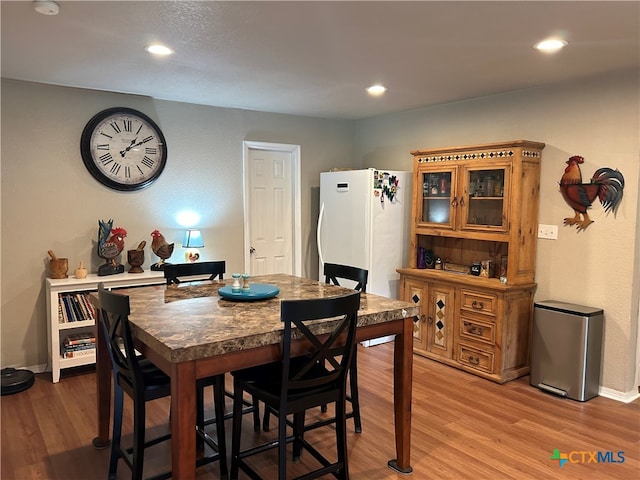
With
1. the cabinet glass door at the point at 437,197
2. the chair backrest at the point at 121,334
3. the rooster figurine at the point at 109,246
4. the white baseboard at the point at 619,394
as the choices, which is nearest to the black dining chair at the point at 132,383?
the chair backrest at the point at 121,334

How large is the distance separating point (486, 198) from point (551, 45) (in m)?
1.51

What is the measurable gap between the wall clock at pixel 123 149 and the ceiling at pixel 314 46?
11.1 inches

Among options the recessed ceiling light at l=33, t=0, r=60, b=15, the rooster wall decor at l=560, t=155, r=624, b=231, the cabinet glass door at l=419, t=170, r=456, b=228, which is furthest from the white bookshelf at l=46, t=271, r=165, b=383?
the rooster wall decor at l=560, t=155, r=624, b=231

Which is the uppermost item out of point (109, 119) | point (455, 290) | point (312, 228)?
point (109, 119)

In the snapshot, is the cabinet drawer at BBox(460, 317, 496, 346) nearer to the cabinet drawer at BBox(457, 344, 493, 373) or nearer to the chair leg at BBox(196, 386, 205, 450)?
the cabinet drawer at BBox(457, 344, 493, 373)

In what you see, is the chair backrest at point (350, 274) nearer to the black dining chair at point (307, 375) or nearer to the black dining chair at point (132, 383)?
the black dining chair at point (307, 375)

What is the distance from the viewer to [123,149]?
4.36m

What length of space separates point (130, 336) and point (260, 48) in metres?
1.85

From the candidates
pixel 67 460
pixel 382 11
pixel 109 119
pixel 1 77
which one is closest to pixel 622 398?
pixel 382 11

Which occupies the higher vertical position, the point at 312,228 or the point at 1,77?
the point at 1,77

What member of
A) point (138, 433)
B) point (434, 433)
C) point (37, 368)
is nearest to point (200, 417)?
point (138, 433)

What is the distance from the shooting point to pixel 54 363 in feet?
12.5

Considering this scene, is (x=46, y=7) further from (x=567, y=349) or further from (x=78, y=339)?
(x=567, y=349)

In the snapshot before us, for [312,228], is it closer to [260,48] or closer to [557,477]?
[260,48]
